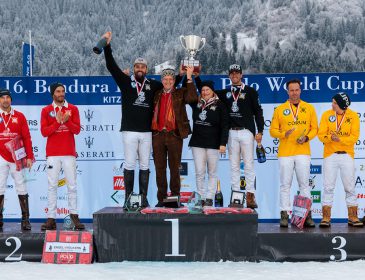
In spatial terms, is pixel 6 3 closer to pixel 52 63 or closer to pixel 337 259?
pixel 52 63

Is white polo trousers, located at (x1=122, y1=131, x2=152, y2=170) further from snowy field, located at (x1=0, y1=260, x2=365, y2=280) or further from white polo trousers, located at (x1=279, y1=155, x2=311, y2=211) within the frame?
white polo trousers, located at (x1=279, y1=155, x2=311, y2=211)

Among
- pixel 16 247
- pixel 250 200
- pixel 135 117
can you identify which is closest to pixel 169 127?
pixel 135 117

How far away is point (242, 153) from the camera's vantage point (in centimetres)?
548

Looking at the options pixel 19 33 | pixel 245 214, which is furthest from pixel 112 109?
pixel 19 33

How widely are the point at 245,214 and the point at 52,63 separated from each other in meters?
52.5

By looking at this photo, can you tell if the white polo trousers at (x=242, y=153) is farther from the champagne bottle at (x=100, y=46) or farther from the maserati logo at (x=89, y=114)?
the maserati logo at (x=89, y=114)

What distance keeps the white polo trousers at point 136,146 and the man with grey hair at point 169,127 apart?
0.08m

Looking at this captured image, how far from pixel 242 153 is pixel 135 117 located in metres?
1.18

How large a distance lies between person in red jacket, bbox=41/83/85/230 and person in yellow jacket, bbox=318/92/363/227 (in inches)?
97.0

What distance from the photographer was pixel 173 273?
4.29 meters

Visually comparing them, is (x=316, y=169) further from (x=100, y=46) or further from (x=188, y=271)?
(x=100, y=46)

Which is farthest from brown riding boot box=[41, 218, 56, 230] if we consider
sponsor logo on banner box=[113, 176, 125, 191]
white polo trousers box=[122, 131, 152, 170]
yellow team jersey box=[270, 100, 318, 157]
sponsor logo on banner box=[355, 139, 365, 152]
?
sponsor logo on banner box=[355, 139, 365, 152]

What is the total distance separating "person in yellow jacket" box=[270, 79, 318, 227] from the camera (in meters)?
5.17

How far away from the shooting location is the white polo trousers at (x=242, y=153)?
5426 mm
